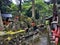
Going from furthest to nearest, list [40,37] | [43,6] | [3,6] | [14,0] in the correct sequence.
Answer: [43,6] → [14,0] → [3,6] → [40,37]

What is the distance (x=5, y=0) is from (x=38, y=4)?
5.99 m

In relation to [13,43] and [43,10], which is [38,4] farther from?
[13,43]

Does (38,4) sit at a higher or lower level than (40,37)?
higher

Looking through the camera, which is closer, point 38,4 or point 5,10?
point 5,10

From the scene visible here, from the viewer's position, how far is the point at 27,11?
2008 cm

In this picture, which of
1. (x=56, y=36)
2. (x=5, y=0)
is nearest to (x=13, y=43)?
(x=56, y=36)

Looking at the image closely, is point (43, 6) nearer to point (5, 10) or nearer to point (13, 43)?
point (5, 10)

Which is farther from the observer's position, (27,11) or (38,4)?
(38,4)

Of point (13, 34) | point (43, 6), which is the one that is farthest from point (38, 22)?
point (43, 6)

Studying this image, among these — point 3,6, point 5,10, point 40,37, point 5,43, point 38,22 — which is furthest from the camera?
point 5,10

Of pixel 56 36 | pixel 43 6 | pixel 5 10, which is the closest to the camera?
pixel 56 36

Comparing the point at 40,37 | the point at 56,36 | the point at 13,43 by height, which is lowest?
the point at 40,37

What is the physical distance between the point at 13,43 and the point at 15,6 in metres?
16.8

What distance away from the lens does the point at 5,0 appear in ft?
62.5
